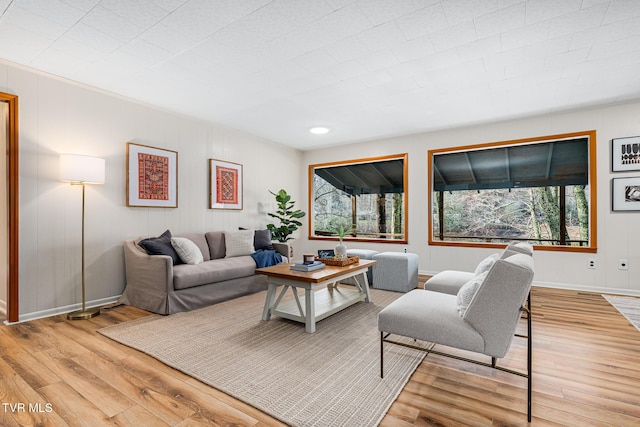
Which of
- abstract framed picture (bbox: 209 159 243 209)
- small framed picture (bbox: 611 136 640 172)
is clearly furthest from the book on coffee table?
small framed picture (bbox: 611 136 640 172)

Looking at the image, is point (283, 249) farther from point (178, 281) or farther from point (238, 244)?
point (178, 281)

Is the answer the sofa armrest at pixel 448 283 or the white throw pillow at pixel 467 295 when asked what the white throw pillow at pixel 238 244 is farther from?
the white throw pillow at pixel 467 295

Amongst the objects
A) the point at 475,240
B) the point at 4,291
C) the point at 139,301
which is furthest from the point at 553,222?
the point at 4,291

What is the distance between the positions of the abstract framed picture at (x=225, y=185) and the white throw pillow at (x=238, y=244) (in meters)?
0.67

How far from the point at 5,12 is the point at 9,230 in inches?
77.1

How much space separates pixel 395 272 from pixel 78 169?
3.91 m

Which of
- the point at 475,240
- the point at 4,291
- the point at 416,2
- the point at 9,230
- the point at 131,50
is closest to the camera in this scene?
the point at 416,2

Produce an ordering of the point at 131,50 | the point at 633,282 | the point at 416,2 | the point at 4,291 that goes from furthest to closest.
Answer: the point at 633,282 → the point at 4,291 → the point at 131,50 → the point at 416,2

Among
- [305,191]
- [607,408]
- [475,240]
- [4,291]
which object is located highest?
[305,191]

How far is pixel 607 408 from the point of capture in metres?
1.75

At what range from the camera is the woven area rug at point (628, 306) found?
126 inches

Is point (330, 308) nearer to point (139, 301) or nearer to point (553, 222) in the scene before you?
point (139, 301)

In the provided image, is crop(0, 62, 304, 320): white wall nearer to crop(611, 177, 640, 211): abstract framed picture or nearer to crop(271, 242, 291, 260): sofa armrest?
crop(271, 242, 291, 260): sofa armrest

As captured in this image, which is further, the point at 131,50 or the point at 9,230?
the point at 9,230
